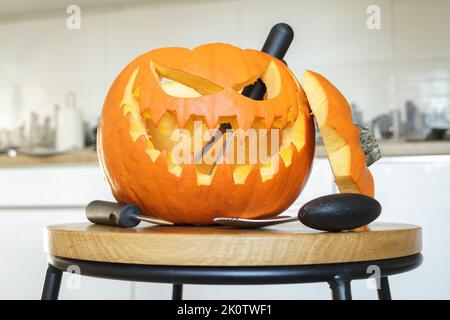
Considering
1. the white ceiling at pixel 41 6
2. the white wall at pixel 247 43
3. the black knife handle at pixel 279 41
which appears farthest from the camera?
the white ceiling at pixel 41 6

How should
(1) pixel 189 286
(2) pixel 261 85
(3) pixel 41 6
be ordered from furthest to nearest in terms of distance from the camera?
(3) pixel 41 6, (1) pixel 189 286, (2) pixel 261 85

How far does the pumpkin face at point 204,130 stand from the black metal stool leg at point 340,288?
0.16 metres

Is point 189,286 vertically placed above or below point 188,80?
below

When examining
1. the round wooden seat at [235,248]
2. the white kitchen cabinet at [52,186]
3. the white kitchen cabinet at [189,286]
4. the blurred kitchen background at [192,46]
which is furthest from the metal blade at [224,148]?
the white kitchen cabinet at [52,186]

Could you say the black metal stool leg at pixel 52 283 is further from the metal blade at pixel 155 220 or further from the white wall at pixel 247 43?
the white wall at pixel 247 43

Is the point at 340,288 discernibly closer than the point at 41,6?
Yes

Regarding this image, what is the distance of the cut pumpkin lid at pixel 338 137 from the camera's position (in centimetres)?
60

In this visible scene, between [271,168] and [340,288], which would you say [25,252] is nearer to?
[271,168]

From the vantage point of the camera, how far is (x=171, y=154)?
2.00ft

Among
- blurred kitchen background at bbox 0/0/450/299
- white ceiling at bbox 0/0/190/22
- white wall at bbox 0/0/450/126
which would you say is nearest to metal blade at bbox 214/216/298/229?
blurred kitchen background at bbox 0/0/450/299

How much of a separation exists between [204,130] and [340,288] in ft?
0.74

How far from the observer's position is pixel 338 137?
60 centimetres

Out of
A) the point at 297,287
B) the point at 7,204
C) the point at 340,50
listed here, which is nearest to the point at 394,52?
the point at 340,50

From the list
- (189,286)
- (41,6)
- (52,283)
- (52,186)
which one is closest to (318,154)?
(189,286)
